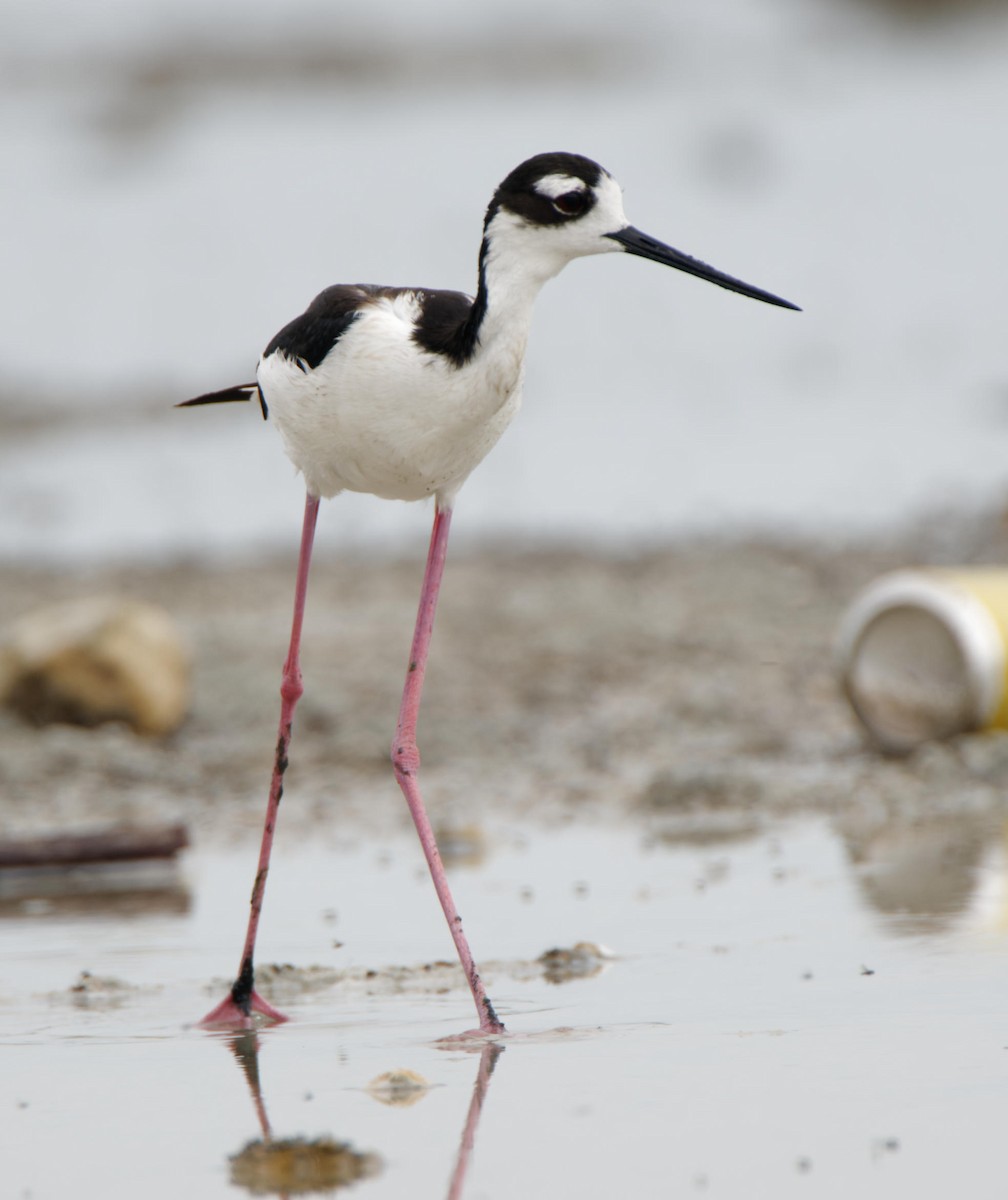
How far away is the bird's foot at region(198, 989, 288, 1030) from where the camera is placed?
15.5 feet

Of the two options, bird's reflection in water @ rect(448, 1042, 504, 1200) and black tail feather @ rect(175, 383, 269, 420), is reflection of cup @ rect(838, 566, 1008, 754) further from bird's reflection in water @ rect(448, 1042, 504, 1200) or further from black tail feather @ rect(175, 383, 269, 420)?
bird's reflection in water @ rect(448, 1042, 504, 1200)

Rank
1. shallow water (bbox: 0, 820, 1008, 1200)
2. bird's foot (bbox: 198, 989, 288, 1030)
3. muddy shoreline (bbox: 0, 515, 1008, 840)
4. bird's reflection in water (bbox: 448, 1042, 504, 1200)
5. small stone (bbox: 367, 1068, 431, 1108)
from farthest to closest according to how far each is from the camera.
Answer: muddy shoreline (bbox: 0, 515, 1008, 840) → bird's foot (bbox: 198, 989, 288, 1030) → small stone (bbox: 367, 1068, 431, 1108) → shallow water (bbox: 0, 820, 1008, 1200) → bird's reflection in water (bbox: 448, 1042, 504, 1200)

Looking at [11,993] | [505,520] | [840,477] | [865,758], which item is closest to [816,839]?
[865,758]

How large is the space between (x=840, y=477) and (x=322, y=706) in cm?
788

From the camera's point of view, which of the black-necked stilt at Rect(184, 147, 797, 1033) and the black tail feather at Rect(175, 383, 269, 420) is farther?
the black tail feather at Rect(175, 383, 269, 420)

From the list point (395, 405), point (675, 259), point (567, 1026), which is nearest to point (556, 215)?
point (675, 259)

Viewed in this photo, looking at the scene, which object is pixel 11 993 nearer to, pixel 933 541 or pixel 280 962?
pixel 280 962

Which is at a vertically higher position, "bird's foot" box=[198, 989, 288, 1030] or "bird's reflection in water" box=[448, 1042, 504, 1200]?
"bird's foot" box=[198, 989, 288, 1030]

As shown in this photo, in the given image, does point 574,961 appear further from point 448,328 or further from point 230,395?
point 230,395

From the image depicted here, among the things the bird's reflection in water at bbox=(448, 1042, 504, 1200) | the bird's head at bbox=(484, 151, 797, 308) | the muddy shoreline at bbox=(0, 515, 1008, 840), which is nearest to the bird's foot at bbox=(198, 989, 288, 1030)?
the bird's reflection in water at bbox=(448, 1042, 504, 1200)

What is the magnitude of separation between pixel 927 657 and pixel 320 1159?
4949mm

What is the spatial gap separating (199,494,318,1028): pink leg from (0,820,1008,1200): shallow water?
11cm

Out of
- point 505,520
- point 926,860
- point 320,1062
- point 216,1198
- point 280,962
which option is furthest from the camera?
point 505,520

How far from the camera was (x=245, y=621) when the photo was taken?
10.9 m
